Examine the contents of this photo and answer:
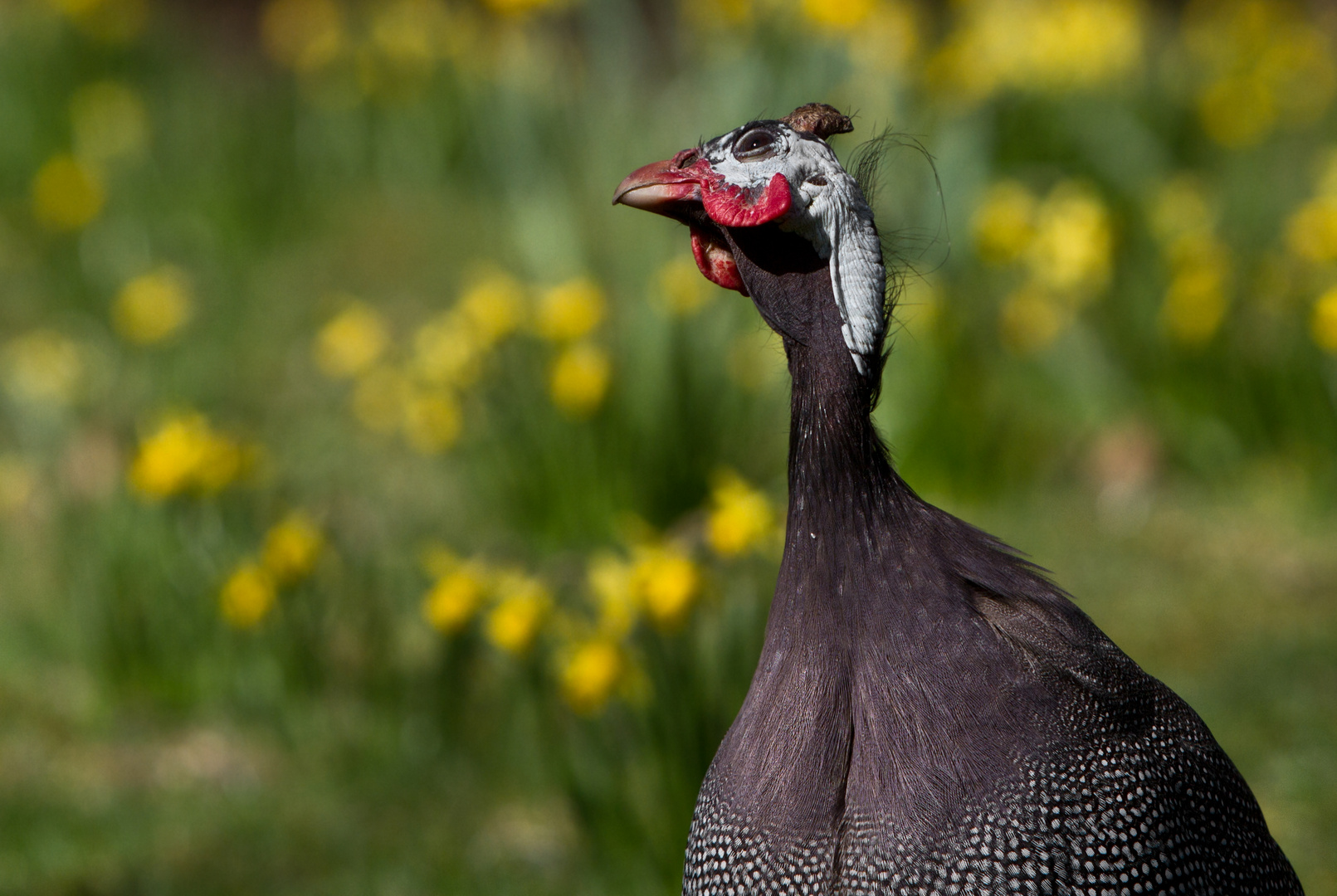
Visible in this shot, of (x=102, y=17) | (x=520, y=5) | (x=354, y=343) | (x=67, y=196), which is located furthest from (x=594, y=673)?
(x=102, y=17)

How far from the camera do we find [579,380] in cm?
356

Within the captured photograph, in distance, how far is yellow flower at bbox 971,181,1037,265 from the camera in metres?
3.88

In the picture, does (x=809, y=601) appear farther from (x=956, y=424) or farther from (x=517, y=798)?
(x=956, y=424)

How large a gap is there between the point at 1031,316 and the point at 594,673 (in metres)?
2.37

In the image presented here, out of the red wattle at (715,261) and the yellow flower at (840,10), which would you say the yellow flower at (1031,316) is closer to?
the yellow flower at (840,10)

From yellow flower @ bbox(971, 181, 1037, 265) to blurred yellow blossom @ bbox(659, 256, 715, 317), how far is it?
0.78 m

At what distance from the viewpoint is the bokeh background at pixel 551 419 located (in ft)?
9.82

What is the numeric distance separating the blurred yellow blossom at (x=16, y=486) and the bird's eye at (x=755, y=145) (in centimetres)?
356

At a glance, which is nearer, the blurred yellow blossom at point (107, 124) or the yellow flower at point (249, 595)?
the yellow flower at point (249, 595)

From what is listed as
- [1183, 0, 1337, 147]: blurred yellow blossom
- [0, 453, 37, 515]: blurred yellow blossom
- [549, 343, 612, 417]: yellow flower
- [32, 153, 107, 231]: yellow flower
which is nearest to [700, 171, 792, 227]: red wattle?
[549, 343, 612, 417]: yellow flower

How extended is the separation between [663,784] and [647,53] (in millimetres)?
4534

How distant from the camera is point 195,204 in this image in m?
5.79

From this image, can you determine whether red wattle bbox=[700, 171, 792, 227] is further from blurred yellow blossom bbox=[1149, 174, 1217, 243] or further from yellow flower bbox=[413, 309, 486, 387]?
blurred yellow blossom bbox=[1149, 174, 1217, 243]

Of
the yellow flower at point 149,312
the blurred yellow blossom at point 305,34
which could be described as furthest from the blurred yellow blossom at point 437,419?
the blurred yellow blossom at point 305,34
